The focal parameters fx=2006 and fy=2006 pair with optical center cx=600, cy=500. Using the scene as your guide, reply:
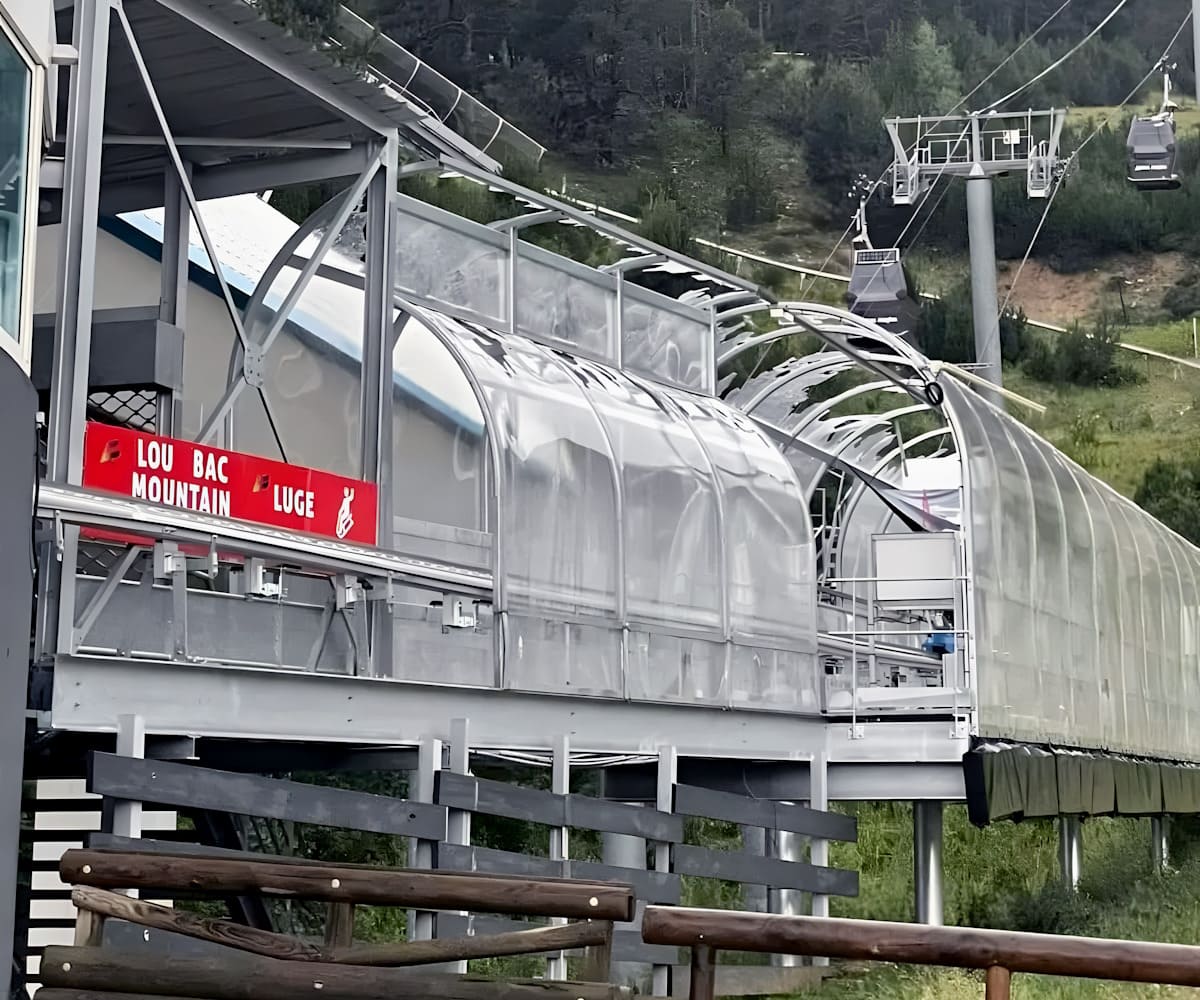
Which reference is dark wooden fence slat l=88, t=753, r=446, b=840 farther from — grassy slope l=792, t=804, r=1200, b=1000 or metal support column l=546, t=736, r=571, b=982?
grassy slope l=792, t=804, r=1200, b=1000

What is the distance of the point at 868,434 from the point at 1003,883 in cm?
662

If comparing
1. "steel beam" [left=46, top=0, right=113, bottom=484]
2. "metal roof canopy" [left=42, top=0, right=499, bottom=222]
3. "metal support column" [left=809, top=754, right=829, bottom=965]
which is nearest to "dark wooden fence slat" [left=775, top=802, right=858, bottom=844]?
"metal support column" [left=809, top=754, right=829, bottom=965]

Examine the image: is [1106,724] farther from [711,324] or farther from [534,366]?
[534,366]

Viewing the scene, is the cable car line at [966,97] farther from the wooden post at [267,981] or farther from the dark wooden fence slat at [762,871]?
the wooden post at [267,981]

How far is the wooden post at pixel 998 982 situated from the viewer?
19.8 ft

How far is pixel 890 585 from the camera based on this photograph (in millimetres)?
17391

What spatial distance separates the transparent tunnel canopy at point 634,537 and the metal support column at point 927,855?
136 centimetres

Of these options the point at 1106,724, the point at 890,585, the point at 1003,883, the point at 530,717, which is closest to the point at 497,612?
the point at 530,717

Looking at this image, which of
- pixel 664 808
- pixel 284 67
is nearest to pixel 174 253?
pixel 284 67

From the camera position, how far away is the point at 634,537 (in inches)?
590

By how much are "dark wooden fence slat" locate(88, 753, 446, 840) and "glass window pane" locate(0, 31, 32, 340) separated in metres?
2.21

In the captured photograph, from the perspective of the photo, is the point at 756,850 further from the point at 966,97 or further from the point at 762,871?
the point at 966,97

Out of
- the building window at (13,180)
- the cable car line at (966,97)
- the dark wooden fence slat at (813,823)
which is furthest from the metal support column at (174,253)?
the cable car line at (966,97)

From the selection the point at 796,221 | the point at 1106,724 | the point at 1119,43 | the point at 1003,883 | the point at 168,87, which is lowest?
the point at 1003,883
